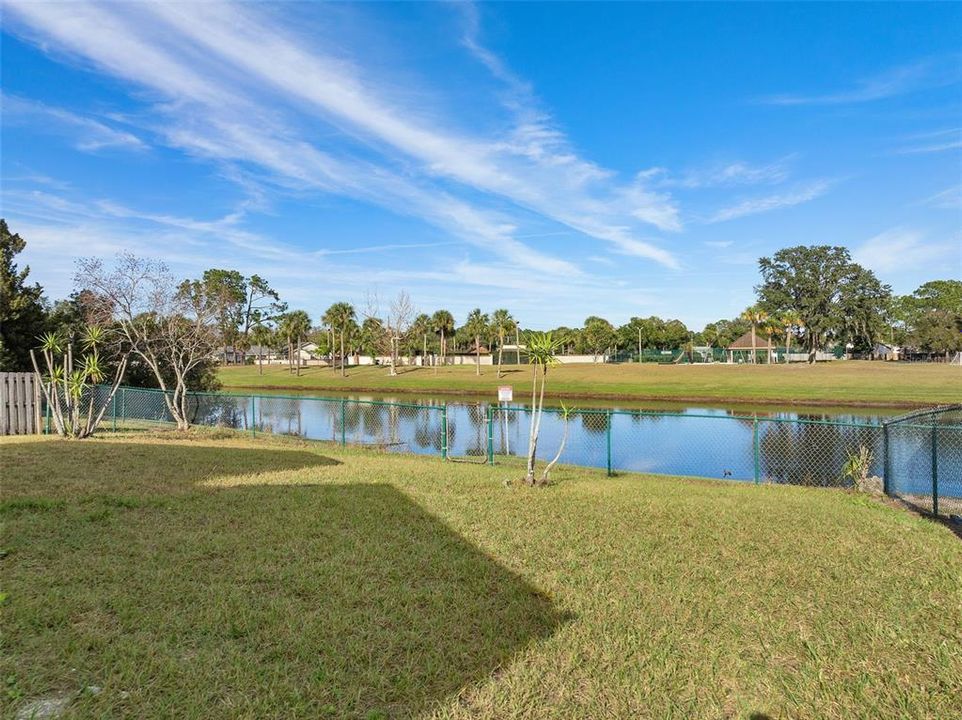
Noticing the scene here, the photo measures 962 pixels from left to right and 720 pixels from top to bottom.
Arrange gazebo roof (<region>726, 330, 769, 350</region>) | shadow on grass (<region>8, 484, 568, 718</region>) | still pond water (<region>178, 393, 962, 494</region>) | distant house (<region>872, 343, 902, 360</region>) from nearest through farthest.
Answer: shadow on grass (<region>8, 484, 568, 718</region>)
still pond water (<region>178, 393, 962, 494</region>)
gazebo roof (<region>726, 330, 769, 350</region>)
distant house (<region>872, 343, 902, 360</region>)

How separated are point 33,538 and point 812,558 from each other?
6780mm

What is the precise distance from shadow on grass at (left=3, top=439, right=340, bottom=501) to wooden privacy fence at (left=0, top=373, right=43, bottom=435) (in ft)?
8.93

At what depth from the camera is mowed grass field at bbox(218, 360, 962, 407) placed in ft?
107

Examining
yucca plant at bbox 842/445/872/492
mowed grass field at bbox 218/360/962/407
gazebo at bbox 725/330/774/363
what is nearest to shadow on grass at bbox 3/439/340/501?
yucca plant at bbox 842/445/872/492

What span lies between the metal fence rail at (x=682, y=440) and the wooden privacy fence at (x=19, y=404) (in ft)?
9.23

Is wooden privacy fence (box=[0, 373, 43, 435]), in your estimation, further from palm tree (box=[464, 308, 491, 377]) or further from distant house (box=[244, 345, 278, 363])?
distant house (box=[244, 345, 278, 363])

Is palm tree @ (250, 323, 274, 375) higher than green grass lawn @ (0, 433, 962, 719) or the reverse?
higher

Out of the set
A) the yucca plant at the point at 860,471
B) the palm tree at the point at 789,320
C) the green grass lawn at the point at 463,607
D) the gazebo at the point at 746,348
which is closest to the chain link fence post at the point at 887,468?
the yucca plant at the point at 860,471

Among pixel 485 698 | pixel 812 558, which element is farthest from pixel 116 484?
pixel 812 558

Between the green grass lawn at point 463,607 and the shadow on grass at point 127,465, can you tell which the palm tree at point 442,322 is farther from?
the green grass lawn at point 463,607

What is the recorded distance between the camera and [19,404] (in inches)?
509

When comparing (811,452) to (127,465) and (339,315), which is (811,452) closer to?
(127,465)

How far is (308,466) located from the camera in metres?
9.59

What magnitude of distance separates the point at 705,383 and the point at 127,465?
39632mm
